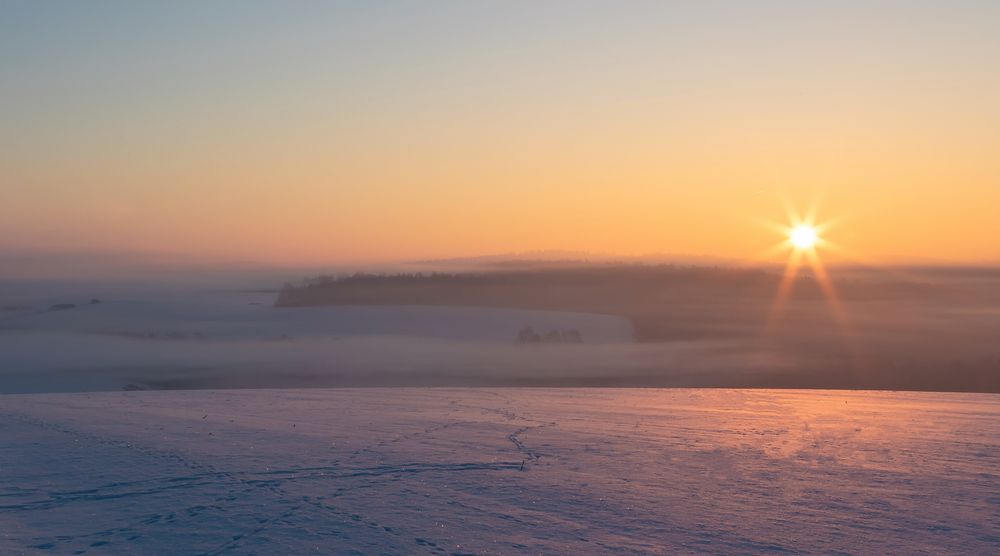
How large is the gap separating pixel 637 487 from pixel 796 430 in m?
2.75

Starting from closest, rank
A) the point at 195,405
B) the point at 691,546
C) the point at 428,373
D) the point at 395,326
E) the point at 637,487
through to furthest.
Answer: the point at 691,546 < the point at 637,487 < the point at 195,405 < the point at 428,373 < the point at 395,326

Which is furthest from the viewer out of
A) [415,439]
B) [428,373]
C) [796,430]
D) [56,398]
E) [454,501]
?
Result: [428,373]

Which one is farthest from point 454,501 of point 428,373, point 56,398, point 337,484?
point 428,373

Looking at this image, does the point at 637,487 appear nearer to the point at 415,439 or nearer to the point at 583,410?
the point at 415,439

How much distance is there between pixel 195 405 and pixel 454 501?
528 centimetres

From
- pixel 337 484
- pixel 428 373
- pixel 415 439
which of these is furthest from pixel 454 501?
pixel 428 373

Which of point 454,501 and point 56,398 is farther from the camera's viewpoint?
point 56,398

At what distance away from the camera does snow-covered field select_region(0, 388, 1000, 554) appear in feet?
13.1

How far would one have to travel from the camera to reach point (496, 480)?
5180mm

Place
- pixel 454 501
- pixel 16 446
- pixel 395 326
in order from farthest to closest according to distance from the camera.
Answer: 1. pixel 395 326
2. pixel 16 446
3. pixel 454 501

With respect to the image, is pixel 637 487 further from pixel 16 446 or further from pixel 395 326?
pixel 395 326

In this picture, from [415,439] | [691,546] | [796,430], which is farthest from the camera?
[796,430]

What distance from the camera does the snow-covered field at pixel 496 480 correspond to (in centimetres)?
399

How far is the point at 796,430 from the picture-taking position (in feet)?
23.3
